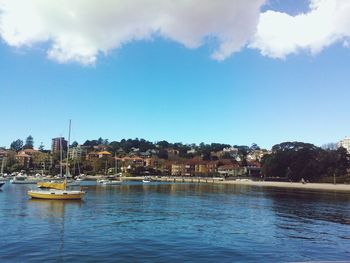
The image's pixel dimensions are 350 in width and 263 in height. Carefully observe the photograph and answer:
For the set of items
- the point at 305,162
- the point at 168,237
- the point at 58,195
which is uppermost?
the point at 305,162

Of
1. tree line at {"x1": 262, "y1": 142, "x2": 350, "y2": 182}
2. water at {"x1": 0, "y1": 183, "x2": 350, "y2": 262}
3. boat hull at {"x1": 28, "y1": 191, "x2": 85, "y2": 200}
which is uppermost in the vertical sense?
tree line at {"x1": 262, "y1": 142, "x2": 350, "y2": 182}

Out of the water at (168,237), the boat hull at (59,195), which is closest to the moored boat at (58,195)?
the boat hull at (59,195)

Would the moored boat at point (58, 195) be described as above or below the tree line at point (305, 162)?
below

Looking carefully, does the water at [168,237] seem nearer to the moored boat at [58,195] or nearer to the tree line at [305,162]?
the moored boat at [58,195]

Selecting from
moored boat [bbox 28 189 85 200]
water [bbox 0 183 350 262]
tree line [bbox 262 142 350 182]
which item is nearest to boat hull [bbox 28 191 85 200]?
moored boat [bbox 28 189 85 200]

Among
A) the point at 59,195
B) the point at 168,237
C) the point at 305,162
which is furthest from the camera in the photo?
the point at 305,162

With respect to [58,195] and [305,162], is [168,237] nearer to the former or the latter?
[58,195]

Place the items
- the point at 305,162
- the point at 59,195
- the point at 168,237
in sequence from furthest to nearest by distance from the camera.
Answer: the point at 305,162
the point at 59,195
the point at 168,237

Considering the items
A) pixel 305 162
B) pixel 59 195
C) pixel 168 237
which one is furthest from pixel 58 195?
pixel 305 162

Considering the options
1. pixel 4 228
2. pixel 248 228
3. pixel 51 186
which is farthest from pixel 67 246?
pixel 51 186

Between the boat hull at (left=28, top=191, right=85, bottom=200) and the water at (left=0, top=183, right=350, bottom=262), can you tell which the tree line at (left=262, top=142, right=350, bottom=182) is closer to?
the water at (left=0, top=183, right=350, bottom=262)

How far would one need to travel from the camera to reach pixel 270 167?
165 m

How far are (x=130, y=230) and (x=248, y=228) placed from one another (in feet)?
34.1

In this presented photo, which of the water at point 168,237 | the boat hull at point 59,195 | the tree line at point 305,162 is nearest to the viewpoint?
the water at point 168,237
